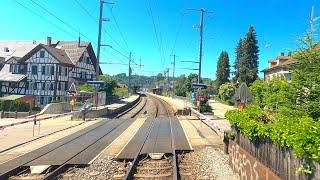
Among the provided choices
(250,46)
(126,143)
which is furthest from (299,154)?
(250,46)

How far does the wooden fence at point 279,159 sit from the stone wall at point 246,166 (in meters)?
0.15

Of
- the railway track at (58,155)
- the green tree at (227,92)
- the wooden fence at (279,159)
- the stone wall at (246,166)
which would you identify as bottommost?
the railway track at (58,155)

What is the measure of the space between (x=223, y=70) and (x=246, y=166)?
295 feet

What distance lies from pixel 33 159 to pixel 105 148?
4.01m

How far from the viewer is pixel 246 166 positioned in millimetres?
12969

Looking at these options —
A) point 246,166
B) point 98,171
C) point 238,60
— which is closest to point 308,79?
point 246,166

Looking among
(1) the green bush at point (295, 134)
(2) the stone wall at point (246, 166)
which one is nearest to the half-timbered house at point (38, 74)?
(2) the stone wall at point (246, 166)

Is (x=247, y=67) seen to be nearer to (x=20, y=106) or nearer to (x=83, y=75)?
(x=83, y=75)

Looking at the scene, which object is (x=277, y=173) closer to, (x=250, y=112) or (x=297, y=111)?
(x=250, y=112)

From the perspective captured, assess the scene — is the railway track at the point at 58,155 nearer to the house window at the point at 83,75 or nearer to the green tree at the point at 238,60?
the house window at the point at 83,75

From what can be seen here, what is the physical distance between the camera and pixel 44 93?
205 feet

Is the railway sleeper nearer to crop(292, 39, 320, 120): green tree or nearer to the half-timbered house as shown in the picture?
crop(292, 39, 320, 120): green tree

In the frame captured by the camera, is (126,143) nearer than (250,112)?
No

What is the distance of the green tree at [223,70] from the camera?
330 feet
